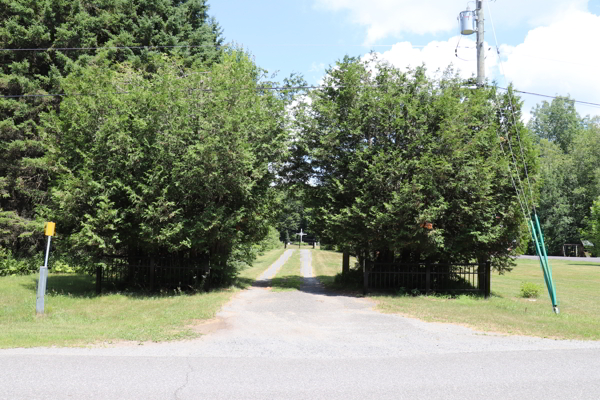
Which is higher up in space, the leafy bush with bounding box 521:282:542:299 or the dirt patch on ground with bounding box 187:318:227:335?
the leafy bush with bounding box 521:282:542:299

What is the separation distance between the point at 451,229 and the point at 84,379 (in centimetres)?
1179

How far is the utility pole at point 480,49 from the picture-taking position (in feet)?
45.7

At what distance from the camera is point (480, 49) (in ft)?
46.6

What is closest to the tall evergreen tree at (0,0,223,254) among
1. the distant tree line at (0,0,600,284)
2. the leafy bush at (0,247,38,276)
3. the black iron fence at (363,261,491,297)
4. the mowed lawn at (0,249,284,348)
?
the leafy bush at (0,247,38,276)

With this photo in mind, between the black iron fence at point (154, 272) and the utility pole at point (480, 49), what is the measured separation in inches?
422

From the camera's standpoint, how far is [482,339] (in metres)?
8.31

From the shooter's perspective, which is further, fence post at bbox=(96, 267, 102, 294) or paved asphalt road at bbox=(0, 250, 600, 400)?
fence post at bbox=(96, 267, 102, 294)

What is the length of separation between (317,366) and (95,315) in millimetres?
7257

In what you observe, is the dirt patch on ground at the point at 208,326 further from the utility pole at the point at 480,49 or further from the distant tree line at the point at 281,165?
the utility pole at the point at 480,49

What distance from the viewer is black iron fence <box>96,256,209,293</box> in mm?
14406

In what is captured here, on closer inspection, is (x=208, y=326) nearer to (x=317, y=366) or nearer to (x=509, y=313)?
(x=317, y=366)

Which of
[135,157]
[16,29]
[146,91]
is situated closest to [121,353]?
[135,157]

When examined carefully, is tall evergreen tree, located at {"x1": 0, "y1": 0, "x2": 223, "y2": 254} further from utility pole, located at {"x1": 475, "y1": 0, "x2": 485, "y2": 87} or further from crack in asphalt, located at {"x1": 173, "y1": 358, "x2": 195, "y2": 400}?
crack in asphalt, located at {"x1": 173, "y1": 358, "x2": 195, "y2": 400}

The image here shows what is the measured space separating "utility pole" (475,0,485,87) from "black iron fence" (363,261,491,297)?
6007 millimetres
